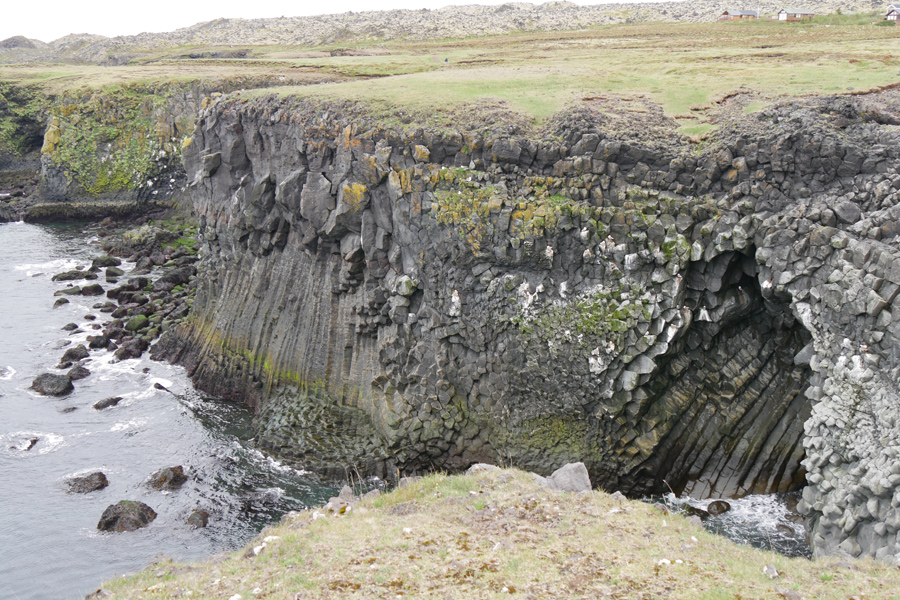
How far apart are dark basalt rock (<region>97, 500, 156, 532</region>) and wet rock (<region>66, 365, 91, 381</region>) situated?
16057 mm

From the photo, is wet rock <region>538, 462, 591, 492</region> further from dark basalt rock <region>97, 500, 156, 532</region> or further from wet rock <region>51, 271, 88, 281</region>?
wet rock <region>51, 271, 88, 281</region>

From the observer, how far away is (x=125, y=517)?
26.8 m

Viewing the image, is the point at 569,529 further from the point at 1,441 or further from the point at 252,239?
the point at 1,441

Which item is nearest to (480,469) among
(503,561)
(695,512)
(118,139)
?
(503,561)

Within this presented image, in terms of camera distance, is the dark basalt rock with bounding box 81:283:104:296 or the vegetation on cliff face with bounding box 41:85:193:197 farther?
the vegetation on cliff face with bounding box 41:85:193:197

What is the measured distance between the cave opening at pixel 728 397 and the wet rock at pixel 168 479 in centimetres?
2019

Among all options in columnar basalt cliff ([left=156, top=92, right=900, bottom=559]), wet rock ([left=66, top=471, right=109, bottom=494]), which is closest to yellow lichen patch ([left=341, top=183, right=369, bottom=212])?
columnar basalt cliff ([left=156, top=92, right=900, bottom=559])

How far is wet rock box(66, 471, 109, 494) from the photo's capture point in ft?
97.3

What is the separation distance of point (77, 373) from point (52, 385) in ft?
5.98

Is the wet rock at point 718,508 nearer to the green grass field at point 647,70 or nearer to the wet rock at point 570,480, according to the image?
the wet rock at point 570,480

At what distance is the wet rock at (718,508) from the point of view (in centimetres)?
2520

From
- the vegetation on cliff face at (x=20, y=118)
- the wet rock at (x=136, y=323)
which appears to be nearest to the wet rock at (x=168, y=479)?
the wet rock at (x=136, y=323)

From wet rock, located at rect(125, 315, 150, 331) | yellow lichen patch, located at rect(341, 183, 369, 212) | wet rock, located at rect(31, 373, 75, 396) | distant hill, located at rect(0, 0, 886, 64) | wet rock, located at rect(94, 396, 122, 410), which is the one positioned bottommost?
wet rock, located at rect(94, 396, 122, 410)

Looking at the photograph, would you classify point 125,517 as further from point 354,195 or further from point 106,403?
point 354,195
